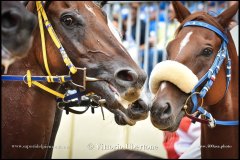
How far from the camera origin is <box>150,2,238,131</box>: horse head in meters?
3.01

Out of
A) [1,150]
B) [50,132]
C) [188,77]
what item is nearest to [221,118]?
[188,77]

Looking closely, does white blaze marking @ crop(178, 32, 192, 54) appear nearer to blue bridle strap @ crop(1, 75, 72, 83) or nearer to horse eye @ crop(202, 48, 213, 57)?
horse eye @ crop(202, 48, 213, 57)

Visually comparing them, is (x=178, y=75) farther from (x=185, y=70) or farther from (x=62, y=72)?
(x=62, y=72)

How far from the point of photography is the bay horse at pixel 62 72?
262 cm

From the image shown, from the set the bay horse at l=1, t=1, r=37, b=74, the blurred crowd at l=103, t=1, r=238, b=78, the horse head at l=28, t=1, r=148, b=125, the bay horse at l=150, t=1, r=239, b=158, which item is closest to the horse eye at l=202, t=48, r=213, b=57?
the bay horse at l=150, t=1, r=239, b=158

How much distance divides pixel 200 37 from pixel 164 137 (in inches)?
A: 50.6

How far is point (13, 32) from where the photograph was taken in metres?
1.96

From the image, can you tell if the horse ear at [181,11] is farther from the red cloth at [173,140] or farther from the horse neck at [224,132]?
the red cloth at [173,140]

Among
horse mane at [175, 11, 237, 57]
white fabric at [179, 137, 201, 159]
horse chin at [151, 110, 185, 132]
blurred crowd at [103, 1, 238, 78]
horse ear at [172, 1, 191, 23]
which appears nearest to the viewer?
horse chin at [151, 110, 185, 132]

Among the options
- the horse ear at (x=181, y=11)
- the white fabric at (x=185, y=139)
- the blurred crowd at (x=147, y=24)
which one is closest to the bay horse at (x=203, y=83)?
the horse ear at (x=181, y=11)

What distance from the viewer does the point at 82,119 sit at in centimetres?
448

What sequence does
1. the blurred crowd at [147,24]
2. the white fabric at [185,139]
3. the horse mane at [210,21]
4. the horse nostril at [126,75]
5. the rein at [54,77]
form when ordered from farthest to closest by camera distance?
1. the blurred crowd at [147,24]
2. the white fabric at [185,139]
3. the horse mane at [210,21]
4. the rein at [54,77]
5. the horse nostril at [126,75]

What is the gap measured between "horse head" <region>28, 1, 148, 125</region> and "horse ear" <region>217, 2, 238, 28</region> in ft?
3.63

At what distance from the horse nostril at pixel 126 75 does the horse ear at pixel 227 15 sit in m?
1.23
